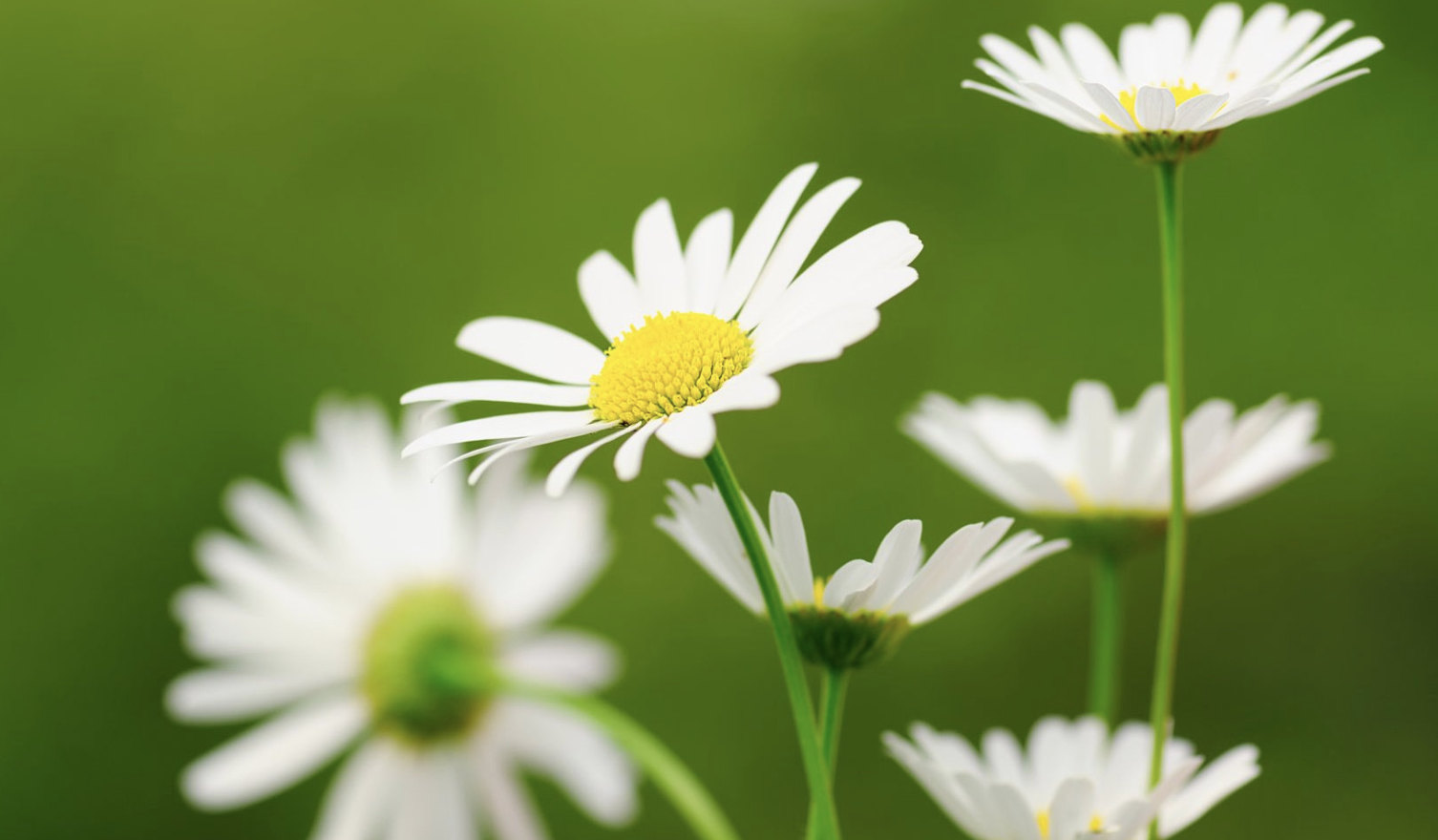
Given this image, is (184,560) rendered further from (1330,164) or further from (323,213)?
(1330,164)

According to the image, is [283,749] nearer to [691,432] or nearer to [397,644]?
[397,644]

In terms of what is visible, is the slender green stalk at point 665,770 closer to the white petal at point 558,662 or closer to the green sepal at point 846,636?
the green sepal at point 846,636

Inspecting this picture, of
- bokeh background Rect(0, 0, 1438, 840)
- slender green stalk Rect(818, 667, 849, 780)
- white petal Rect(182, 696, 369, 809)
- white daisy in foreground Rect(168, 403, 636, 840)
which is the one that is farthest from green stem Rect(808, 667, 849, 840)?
bokeh background Rect(0, 0, 1438, 840)

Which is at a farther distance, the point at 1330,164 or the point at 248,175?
the point at 248,175

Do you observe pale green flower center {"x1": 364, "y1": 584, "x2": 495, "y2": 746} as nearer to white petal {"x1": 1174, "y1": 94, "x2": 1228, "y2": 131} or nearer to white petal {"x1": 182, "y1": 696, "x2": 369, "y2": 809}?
white petal {"x1": 182, "y1": 696, "x2": 369, "y2": 809}

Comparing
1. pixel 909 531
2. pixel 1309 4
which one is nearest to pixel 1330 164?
pixel 1309 4

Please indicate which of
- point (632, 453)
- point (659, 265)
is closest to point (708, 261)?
point (659, 265)

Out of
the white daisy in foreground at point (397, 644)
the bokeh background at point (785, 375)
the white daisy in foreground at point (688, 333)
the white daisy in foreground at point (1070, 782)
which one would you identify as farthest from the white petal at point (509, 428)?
the bokeh background at point (785, 375)
